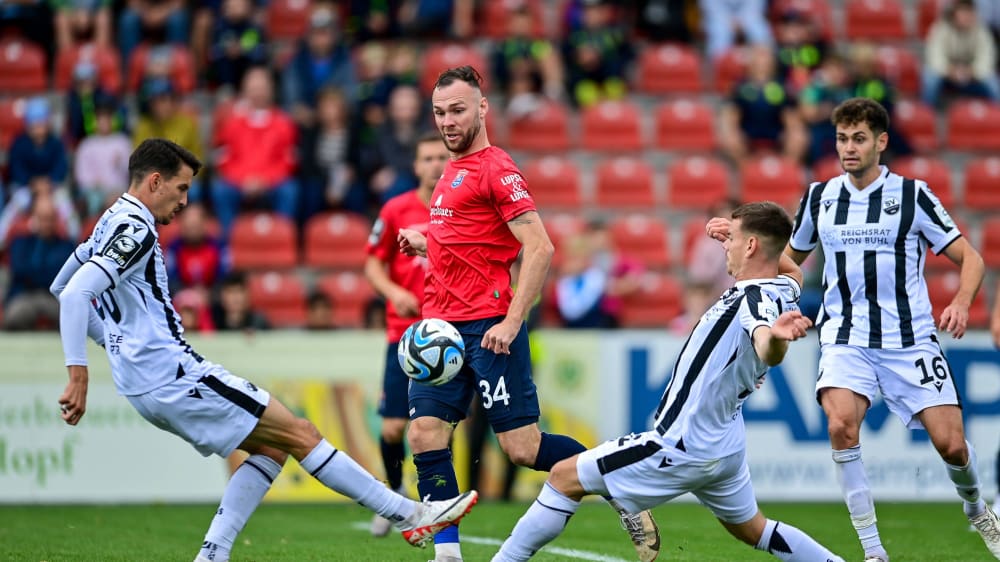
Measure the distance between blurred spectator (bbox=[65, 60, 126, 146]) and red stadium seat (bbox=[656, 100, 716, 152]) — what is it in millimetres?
6855

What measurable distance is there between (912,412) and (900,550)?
1.35 m

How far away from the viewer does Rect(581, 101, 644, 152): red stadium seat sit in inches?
678

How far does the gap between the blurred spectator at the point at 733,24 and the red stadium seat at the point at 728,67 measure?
9 cm

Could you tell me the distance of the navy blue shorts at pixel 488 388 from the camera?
Answer: 6.67m

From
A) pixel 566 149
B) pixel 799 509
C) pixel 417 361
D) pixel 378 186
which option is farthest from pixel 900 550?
pixel 566 149

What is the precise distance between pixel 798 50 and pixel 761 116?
1.30 m

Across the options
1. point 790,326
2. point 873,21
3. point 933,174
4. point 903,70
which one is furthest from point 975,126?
point 790,326

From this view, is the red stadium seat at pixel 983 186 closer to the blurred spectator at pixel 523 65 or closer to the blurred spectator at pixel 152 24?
the blurred spectator at pixel 523 65

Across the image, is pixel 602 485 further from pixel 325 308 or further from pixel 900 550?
pixel 325 308

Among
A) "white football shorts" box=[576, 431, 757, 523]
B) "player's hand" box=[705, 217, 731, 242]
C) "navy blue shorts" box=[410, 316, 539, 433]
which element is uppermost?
"player's hand" box=[705, 217, 731, 242]

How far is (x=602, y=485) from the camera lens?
585 centimetres

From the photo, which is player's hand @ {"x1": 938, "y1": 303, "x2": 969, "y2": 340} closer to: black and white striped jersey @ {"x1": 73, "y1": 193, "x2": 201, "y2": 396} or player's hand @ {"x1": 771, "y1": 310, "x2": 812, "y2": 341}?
player's hand @ {"x1": 771, "y1": 310, "x2": 812, "y2": 341}

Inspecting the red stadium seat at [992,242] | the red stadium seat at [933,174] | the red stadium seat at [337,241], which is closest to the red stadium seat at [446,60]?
the red stadium seat at [337,241]

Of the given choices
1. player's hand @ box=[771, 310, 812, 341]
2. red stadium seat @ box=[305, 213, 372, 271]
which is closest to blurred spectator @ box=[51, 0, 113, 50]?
red stadium seat @ box=[305, 213, 372, 271]
